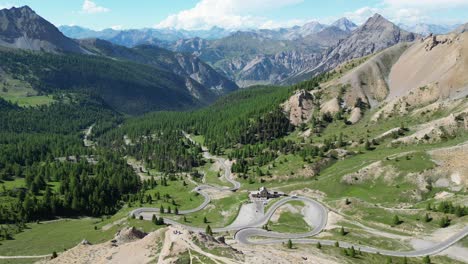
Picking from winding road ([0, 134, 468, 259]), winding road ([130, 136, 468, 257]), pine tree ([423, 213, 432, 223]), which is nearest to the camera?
winding road ([130, 136, 468, 257])

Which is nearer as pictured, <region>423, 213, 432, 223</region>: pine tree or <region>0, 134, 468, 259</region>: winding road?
<region>0, 134, 468, 259</region>: winding road

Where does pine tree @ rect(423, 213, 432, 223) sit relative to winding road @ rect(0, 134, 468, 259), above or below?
above

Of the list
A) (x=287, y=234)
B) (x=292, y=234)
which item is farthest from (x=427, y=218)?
A: (x=287, y=234)

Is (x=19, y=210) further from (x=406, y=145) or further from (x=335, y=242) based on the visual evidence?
(x=406, y=145)

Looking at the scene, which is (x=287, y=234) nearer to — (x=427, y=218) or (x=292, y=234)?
(x=292, y=234)

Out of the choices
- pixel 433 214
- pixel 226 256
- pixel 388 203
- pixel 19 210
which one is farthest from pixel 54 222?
pixel 433 214

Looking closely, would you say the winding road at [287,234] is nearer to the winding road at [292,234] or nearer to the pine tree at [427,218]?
the winding road at [292,234]

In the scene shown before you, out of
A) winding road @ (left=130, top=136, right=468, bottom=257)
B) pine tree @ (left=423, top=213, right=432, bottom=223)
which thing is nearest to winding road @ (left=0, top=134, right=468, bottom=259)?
winding road @ (left=130, top=136, right=468, bottom=257)

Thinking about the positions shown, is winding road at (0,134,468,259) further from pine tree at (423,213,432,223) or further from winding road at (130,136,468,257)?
pine tree at (423,213,432,223)

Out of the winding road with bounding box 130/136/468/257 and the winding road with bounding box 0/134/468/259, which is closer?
the winding road with bounding box 130/136/468/257

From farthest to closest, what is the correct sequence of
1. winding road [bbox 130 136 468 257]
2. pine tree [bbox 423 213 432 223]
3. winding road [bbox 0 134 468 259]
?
pine tree [bbox 423 213 432 223] < winding road [bbox 0 134 468 259] < winding road [bbox 130 136 468 257]

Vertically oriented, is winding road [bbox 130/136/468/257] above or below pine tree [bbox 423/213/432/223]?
below
